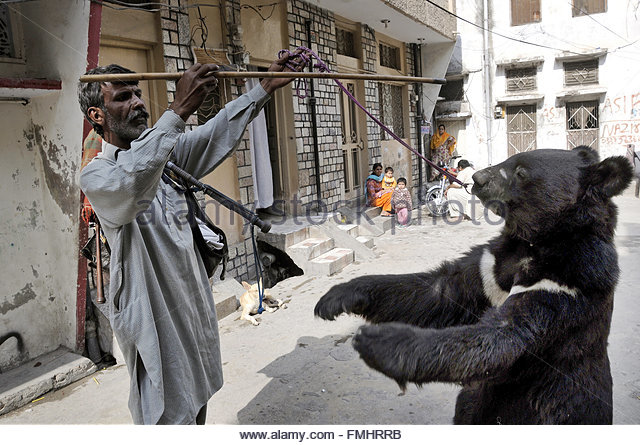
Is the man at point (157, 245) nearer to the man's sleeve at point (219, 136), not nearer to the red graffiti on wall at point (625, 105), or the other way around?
the man's sleeve at point (219, 136)

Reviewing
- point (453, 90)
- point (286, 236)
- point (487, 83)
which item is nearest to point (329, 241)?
point (286, 236)

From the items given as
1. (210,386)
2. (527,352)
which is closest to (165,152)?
(210,386)

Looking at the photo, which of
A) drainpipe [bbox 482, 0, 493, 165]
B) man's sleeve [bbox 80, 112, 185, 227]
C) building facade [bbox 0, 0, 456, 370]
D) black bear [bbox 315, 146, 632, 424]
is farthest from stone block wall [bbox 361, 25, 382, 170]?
man's sleeve [bbox 80, 112, 185, 227]

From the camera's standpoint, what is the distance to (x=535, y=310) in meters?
1.04

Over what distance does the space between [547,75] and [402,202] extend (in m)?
1.34

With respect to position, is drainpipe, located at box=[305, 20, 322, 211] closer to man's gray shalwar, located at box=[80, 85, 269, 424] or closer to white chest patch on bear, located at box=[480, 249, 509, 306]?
man's gray shalwar, located at box=[80, 85, 269, 424]

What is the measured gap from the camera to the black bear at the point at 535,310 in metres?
1.00

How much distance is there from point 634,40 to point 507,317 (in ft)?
4.63

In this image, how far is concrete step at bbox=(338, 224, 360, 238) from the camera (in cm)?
317

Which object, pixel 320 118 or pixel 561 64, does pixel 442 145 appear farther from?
pixel 320 118

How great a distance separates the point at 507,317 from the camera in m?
1.04

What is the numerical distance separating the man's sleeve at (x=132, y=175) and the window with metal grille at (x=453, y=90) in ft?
4.99

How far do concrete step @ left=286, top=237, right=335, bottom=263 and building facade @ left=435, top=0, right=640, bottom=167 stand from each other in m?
1.10

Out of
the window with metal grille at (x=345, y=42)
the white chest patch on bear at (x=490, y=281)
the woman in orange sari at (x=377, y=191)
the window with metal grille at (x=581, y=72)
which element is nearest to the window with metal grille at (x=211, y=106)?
the window with metal grille at (x=345, y=42)
